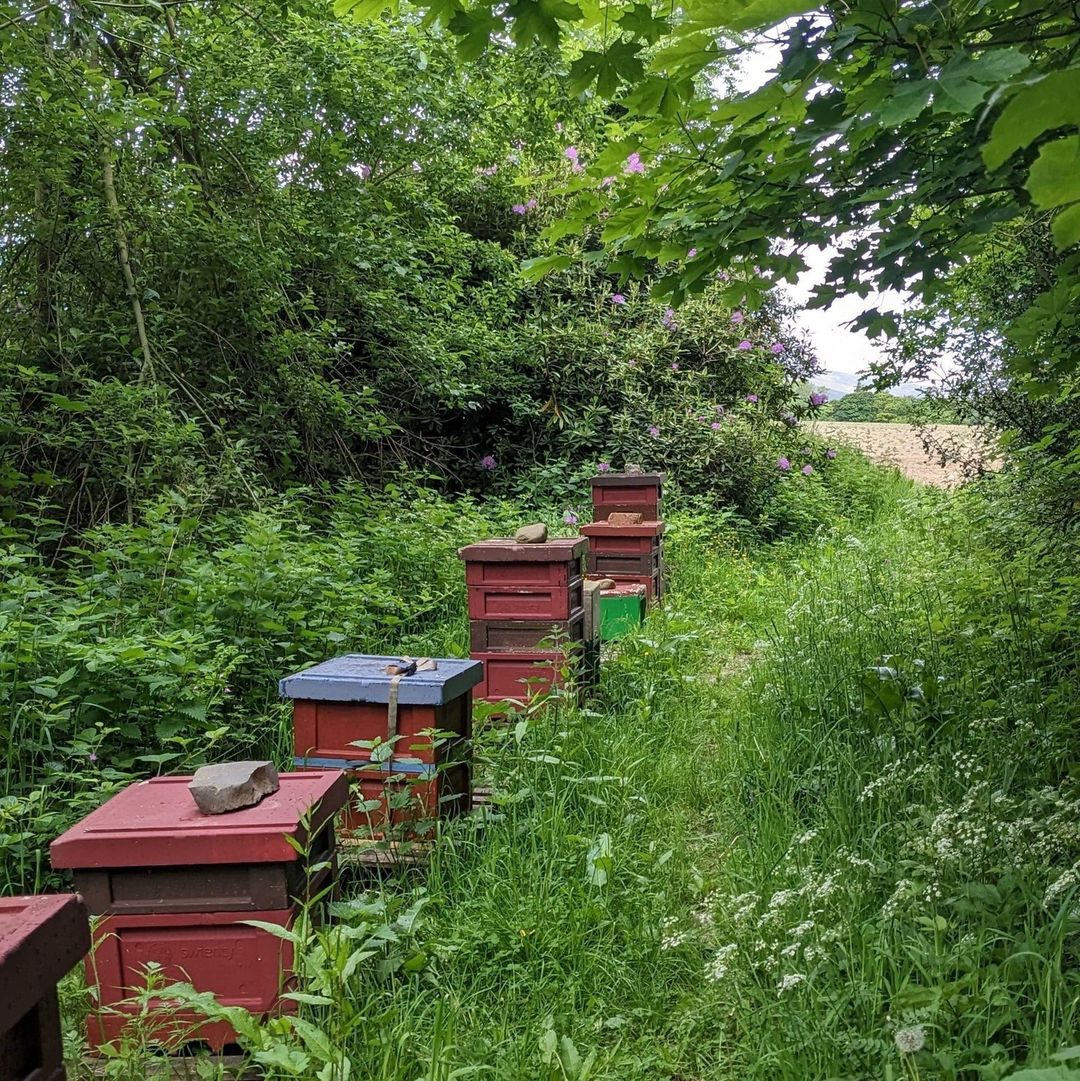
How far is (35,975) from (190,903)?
82cm

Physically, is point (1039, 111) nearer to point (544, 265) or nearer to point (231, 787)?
point (544, 265)

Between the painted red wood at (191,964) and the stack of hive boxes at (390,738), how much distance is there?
80cm

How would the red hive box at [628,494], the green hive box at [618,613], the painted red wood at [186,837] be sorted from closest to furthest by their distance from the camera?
the painted red wood at [186,837] → the green hive box at [618,613] → the red hive box at [628,494]

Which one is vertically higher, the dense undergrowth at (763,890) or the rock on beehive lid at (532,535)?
the rock on beehive lid at (532,535)

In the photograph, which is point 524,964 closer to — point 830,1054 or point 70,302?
point 830,1054

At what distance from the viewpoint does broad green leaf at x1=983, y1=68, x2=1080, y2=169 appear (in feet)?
3.43

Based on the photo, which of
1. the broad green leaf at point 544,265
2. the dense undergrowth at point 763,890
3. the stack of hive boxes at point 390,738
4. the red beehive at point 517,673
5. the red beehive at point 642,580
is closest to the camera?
the dense undergrowth at point 763,890

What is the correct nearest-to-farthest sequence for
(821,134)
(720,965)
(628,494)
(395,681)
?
(821,134) → (720,965) → (395,681) → (628,494)

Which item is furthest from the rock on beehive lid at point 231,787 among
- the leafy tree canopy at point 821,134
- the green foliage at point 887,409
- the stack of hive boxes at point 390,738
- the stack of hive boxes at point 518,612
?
the green foliage at point 887,409

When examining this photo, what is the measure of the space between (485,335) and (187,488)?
4295 mm

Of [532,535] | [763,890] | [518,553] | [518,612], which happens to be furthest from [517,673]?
[763,890]

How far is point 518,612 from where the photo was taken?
4637 mm

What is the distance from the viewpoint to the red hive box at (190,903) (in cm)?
213

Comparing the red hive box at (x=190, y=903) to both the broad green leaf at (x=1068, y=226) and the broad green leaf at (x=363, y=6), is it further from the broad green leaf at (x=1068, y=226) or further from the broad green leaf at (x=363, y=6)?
the broad green leaf at (x=363, y=6)
